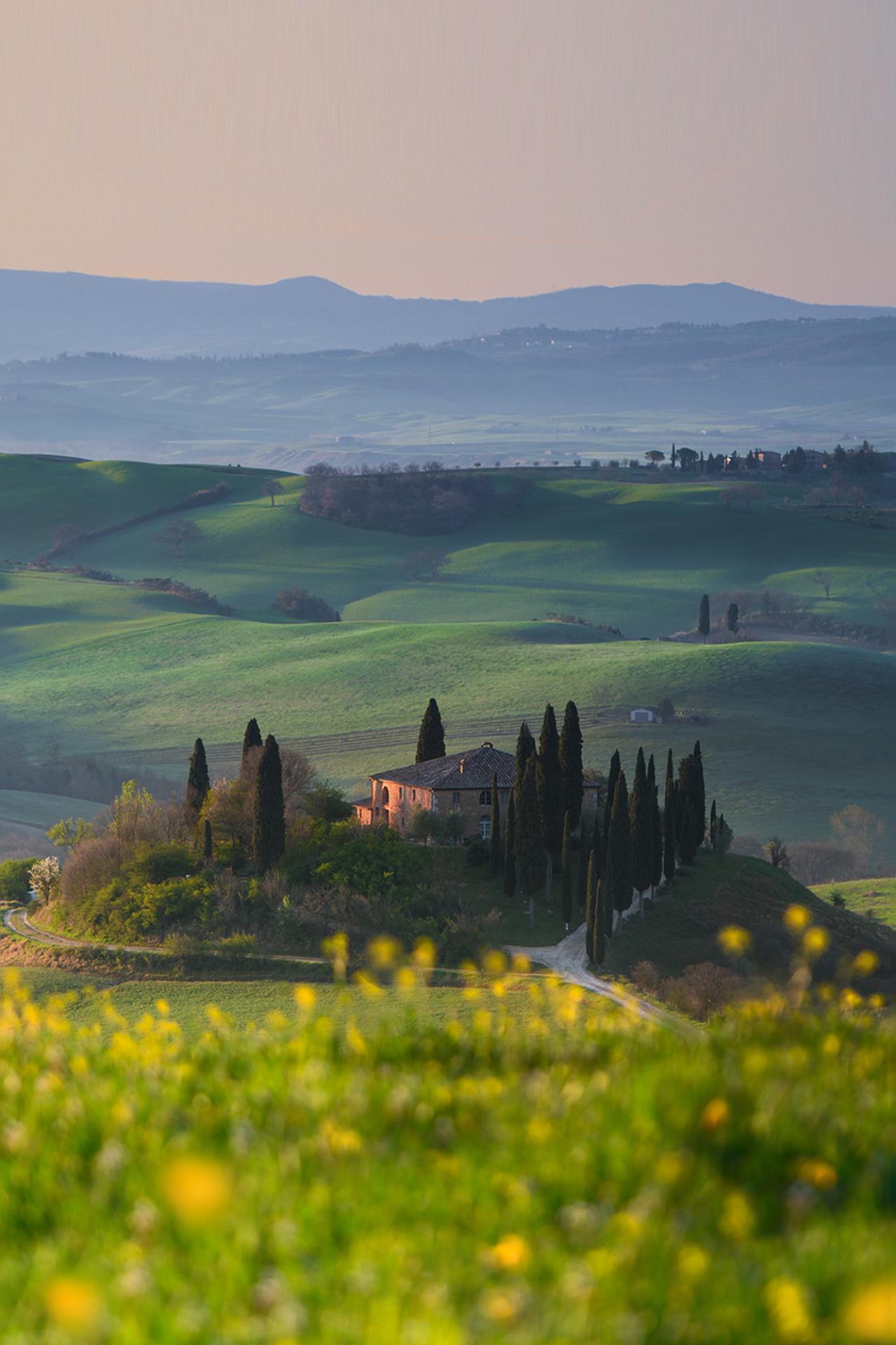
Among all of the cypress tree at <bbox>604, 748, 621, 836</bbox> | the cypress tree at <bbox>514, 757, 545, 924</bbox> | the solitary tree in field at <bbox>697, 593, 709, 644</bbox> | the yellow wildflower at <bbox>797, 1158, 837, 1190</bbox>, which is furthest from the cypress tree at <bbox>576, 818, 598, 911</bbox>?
the solitary tree in field at <bbox>697, 593, 709, 644</bbox>

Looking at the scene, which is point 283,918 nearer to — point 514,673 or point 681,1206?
point 681,1206

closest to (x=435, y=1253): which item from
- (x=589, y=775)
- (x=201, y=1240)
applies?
(x=201, y=1240)

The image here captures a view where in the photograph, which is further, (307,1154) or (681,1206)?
(307,1154)

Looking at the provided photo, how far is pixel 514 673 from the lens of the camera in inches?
5714

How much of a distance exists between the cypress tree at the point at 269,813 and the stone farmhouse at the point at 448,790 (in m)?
6.82

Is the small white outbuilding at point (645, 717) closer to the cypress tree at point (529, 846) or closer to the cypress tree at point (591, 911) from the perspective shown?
the cypress tree at point (529, 846)

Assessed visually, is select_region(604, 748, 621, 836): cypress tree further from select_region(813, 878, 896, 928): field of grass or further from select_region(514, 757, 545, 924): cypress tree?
select_region(813, 878, 896, 928): field of grass

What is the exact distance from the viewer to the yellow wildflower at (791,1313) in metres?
6.36

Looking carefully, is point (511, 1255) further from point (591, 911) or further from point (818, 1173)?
point (591, 911)

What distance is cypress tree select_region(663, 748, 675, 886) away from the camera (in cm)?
6706

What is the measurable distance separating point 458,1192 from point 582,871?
56993mm

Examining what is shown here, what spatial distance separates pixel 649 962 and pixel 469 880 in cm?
1061

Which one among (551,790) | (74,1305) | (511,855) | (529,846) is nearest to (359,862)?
(511,855)

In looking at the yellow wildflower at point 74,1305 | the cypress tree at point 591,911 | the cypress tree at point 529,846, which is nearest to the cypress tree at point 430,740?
the cypress tree at point 529,846
